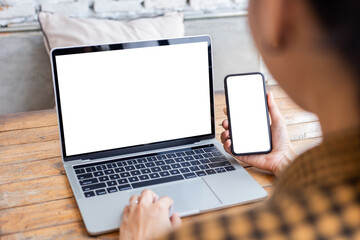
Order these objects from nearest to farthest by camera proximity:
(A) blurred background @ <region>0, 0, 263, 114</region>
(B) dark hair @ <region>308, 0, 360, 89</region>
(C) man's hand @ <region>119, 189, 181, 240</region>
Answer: (B) dark hair @ <region>308, 0, 360, 89</region> → (C) man's hand @ <region>119, 189, 181, 240</region> → (A) blurred background @ <region>0, 0, 263, 114</region>

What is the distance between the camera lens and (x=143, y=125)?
3.33 ft

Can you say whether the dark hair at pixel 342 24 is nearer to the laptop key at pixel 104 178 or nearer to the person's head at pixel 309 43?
the person's head at pixel 309 43

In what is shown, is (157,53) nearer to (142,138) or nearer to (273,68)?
(142,138)

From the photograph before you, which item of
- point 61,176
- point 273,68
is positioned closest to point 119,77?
point 61,176

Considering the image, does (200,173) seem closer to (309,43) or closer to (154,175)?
(154,175)

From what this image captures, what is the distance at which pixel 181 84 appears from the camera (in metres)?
1.03

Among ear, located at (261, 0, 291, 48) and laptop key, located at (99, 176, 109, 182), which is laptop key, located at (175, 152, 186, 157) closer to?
laptop key, located at (99, 176, 109, 182)

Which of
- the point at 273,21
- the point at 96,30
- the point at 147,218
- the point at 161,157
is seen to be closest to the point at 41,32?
the point at 96,30

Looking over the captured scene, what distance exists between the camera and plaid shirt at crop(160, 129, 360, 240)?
30 centimetres

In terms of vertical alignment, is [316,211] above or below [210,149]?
above

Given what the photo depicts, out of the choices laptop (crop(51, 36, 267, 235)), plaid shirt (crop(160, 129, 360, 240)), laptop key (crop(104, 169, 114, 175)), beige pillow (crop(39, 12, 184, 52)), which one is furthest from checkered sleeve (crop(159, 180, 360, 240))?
beige pillow (crop(39, 12, 184, 52))

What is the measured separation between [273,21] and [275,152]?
0.64 metres

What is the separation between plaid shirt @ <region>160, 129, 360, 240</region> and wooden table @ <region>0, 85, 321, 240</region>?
1.55 ft

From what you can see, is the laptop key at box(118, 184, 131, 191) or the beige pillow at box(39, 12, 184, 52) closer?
the laptop key at box(118, 184, 131, 191)
